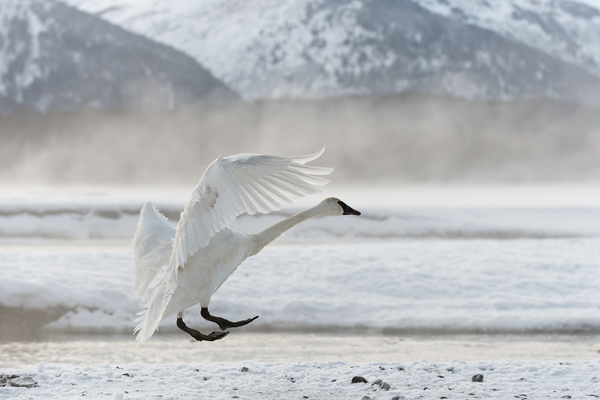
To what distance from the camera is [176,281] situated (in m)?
4.04

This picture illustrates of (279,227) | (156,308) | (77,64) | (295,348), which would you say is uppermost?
(77,64)

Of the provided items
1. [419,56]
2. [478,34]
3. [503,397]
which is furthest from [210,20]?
[503,397]

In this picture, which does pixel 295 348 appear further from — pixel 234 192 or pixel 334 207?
pixel 234 192

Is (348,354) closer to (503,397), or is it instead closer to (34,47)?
(503,397)

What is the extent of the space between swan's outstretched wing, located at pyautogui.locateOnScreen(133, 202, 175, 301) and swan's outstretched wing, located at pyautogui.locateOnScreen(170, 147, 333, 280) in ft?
3.17

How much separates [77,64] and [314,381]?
50788 mm

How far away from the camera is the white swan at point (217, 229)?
12.4 feet

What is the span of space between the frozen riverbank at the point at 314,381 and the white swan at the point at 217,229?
0.80 metres

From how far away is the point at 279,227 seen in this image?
15.1 ft

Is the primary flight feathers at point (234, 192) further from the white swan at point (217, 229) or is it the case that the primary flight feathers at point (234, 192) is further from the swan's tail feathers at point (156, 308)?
the swan's tail feathers at point (156, 308)

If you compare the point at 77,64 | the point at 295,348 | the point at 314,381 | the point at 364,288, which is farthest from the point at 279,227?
the point at 77,64

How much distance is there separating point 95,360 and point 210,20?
55855 millimetres

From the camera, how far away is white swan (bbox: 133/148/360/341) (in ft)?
12.4

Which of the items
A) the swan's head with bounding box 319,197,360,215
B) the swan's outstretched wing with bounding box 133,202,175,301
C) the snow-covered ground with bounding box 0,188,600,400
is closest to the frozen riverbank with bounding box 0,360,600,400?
the snow-covered ground with bounding box 0,188,600,400
